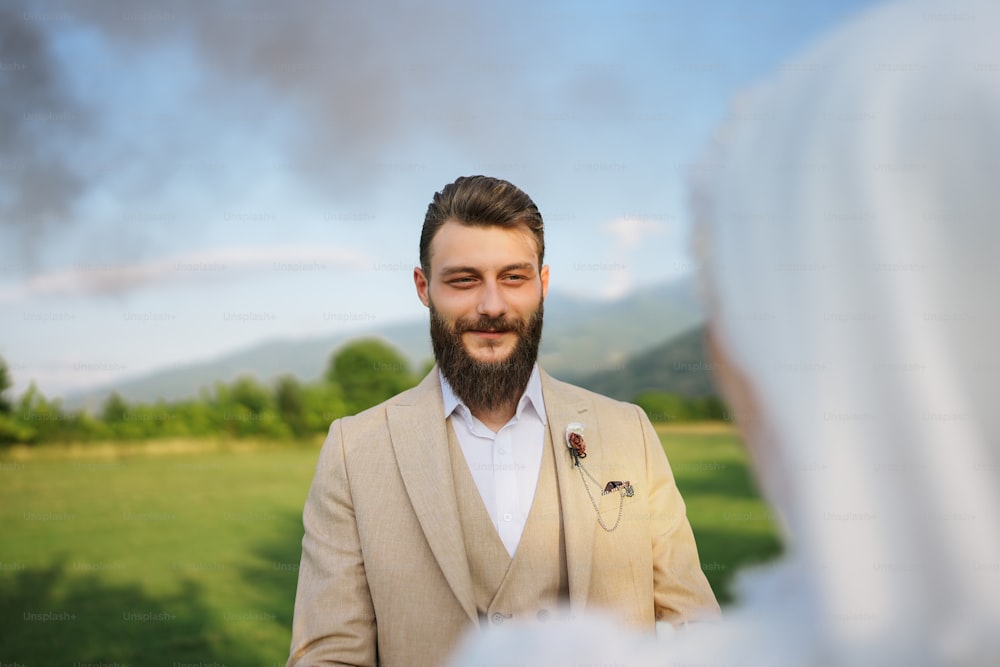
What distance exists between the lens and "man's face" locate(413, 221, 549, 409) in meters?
2.20

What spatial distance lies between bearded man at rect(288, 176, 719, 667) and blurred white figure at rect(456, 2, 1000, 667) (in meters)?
1.47

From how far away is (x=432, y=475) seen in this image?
6.93 ft

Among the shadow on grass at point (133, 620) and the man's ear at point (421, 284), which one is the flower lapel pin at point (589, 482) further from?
the shadow on grass at point (133, 620)

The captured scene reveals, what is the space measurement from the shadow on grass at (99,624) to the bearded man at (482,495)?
529cm

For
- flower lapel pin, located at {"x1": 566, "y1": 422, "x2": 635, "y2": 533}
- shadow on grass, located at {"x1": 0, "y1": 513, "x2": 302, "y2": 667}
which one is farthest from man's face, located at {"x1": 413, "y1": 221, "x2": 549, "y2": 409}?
shadow on grass, located at {"x1": 0, "y1": 513, "x2": 302, "y2": 667}

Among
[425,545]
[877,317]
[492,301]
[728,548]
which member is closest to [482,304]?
[492,301]

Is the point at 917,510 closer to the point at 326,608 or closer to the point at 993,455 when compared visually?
the point at 993,455

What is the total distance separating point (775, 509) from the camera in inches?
23.1

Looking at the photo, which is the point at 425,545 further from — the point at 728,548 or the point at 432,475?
the point at 728,548

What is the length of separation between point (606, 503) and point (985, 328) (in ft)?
5.52

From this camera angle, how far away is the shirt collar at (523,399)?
7.44 feet

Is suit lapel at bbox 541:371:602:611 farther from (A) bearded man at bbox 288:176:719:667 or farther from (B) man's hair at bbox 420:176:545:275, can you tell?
(B) man's hair at bbox 420:176:545:275

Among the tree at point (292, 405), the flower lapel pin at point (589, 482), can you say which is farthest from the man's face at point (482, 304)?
the tree at point (292, 405)

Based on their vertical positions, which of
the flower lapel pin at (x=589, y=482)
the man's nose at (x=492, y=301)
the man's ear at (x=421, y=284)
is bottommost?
the flower lapel pin at (x=589, y=482)
